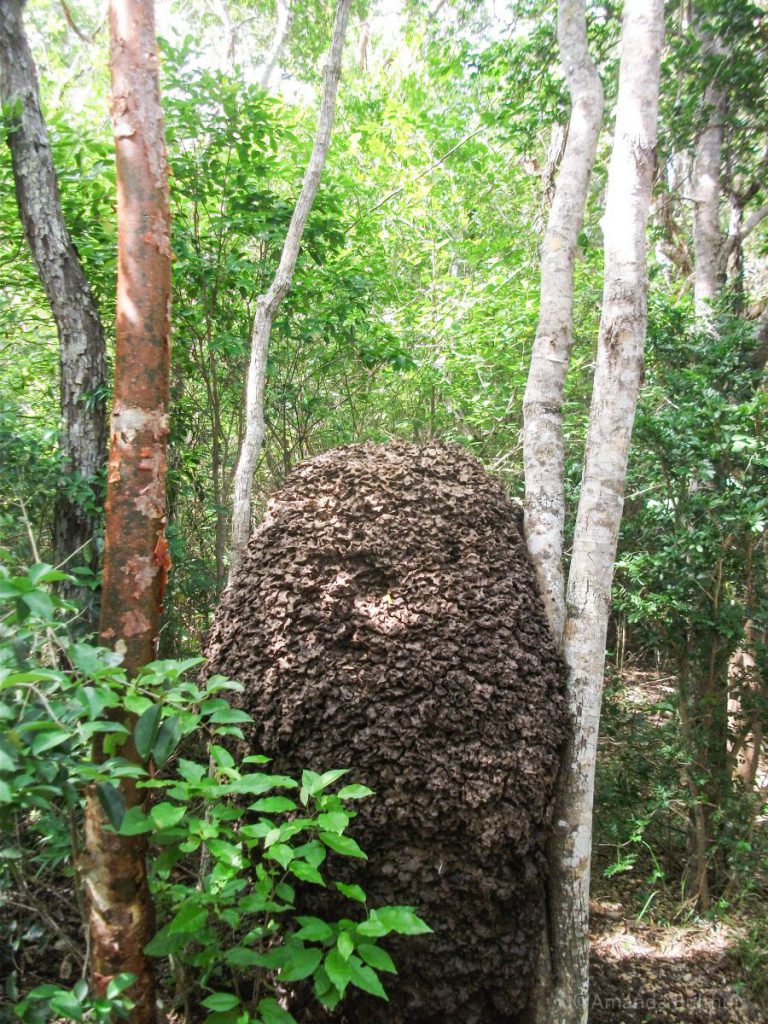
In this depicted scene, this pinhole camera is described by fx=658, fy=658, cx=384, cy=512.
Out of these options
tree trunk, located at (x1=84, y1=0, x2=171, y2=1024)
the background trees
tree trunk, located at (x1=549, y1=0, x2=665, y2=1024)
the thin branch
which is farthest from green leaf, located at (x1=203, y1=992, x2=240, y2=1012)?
the thin branch

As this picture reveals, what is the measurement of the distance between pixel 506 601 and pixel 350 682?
2.18 feet

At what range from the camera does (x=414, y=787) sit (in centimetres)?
211

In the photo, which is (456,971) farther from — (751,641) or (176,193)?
(176,193)

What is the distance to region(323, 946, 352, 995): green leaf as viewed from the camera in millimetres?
1500

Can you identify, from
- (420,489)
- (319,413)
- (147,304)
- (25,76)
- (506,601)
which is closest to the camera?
(147,304)

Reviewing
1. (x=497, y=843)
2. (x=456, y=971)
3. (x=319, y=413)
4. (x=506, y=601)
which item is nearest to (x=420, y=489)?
(x=506, y=601)

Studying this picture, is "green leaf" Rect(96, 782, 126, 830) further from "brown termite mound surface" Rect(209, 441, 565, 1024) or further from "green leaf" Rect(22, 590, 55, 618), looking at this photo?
"brown termite mound surface" Rect(209, 441, 565, 1024)

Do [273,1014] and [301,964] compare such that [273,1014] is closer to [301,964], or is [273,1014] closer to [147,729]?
[301,964]

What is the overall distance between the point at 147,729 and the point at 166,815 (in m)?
0.21

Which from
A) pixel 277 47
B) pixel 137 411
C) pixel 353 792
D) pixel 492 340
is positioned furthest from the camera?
pixel 277 47

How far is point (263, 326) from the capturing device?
3.15 meters

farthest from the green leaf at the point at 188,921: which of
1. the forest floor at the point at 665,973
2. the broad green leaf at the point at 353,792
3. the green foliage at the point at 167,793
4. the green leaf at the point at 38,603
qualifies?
the forest floor at the point at 665,973

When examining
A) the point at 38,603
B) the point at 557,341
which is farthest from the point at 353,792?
the point at 557,341

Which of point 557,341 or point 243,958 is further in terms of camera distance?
point 557,341
